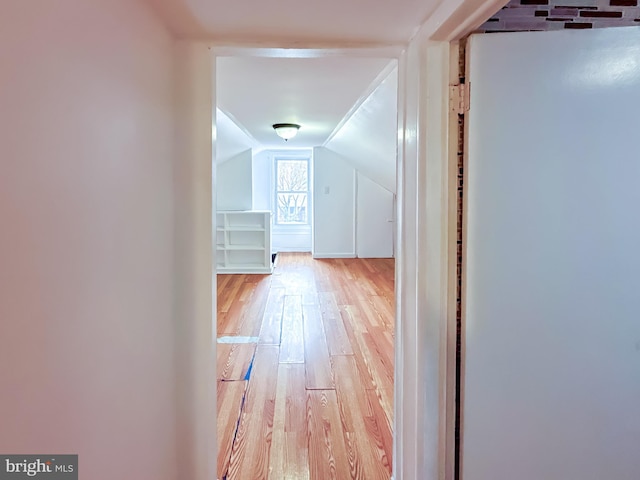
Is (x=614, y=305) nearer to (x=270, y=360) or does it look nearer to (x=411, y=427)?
(x=411, y=427)

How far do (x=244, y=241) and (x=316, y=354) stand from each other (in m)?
3.29

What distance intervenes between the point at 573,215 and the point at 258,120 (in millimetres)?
3110

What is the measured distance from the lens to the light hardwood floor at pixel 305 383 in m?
1.90

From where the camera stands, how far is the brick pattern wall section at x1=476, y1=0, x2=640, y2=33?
1.32 metres

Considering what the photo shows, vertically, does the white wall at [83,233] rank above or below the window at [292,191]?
below

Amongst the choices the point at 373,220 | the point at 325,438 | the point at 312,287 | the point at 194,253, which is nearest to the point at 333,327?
the point at 312,287

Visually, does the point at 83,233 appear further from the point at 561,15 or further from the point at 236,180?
the point at 236,180

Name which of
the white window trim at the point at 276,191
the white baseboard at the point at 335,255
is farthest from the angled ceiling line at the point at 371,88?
the white window trim at the point at 276,191

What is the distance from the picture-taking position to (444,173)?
51.3 inches

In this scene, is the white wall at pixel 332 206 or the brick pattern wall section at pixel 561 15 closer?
the brick pattern wall section at pixel 561 15

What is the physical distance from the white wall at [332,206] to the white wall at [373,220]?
12 centimetres

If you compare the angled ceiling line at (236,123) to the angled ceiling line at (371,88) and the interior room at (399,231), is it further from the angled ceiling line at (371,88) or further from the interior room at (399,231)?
the interior room at (399,231)

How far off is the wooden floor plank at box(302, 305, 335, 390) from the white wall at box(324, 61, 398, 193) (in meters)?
1.63

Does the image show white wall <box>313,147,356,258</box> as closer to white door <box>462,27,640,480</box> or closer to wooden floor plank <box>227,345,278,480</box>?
wooden floor plank <box>227,345,278,480</box>
